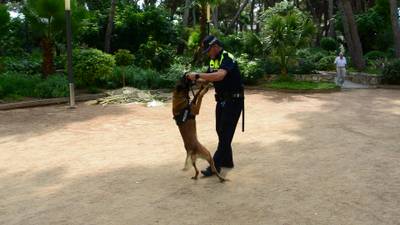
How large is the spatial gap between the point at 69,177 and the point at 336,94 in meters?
10.6

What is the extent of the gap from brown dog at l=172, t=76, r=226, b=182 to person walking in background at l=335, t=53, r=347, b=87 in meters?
11.6

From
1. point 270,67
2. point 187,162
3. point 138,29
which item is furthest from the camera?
point 138,29

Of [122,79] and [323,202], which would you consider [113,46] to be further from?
[323,202]

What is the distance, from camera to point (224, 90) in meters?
5.84

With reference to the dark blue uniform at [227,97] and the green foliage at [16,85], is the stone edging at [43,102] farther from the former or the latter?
the dark blue uniform at [227,97]

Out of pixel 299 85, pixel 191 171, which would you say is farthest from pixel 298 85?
pixel 191 171

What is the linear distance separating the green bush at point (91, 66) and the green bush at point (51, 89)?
57 cm

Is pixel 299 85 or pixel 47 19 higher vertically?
pixel 47 19

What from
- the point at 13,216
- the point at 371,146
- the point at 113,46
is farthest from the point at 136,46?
the point at 13,216

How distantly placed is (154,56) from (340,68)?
666cm

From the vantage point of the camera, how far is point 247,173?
6.10m

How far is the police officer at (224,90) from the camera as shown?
5.59 metres

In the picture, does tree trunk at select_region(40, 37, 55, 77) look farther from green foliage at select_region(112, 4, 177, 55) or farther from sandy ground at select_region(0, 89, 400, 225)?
green foliage at select_region(112, 4, 177, 55)

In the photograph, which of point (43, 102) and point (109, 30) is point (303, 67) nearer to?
point (109, 30)
